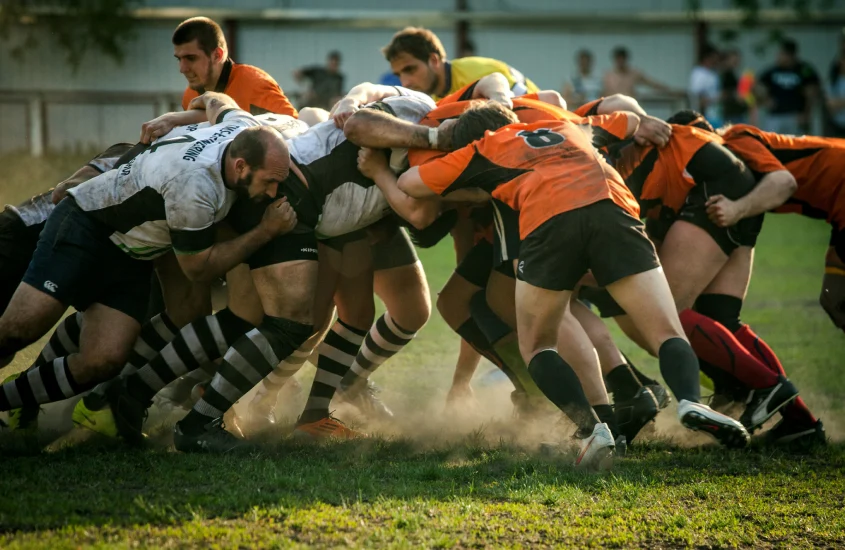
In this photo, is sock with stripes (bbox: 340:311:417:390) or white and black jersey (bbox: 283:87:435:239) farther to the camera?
sock with stripes (bbox: 340:311:417:390)

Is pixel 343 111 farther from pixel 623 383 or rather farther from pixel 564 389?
pixel 623 383

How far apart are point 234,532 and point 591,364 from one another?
2256 millimetres

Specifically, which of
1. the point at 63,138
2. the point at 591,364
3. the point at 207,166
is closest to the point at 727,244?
the point at 591,364

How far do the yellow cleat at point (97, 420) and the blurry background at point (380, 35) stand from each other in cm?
1672

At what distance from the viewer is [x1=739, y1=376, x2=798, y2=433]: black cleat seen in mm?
5539

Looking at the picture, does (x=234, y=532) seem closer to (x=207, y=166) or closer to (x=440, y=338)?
(x=207, y=166)

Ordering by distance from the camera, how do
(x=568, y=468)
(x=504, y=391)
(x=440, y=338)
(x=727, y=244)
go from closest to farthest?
(x=568, y=468)
(x=727, y=244)
(x=504, y=391)
(x=440, y=338)

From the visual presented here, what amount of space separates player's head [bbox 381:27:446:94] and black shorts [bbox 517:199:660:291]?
114 inches

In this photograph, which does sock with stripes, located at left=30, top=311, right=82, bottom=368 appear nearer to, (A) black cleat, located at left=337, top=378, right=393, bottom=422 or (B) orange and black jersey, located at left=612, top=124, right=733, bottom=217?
(A) black cleat, located at left=337, top=378, right=393, bottom=422

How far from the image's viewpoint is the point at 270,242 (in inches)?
211

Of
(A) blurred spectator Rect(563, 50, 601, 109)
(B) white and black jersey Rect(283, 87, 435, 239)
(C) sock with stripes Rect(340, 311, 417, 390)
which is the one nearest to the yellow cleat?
(B) white and black jersey Rect(283, 87, 435, 239)

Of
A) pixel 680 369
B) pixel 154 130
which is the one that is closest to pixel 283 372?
pixel 154 130

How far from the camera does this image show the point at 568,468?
495cm

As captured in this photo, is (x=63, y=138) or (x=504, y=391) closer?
(x=504, y=391)
